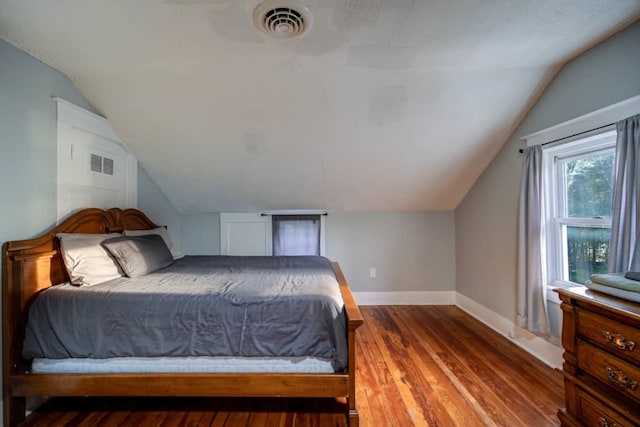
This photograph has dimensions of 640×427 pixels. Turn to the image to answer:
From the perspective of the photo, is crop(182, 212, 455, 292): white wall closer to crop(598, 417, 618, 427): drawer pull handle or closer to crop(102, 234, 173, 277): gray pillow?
crop(102, 234, 173, 277): gray pillow

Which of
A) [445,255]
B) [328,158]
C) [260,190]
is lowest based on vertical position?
[445,255]

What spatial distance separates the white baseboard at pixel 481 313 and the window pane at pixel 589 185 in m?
1.09

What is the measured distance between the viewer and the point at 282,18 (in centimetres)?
152

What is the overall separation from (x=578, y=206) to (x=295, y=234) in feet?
9.43

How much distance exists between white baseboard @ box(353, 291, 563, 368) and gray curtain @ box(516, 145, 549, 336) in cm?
14

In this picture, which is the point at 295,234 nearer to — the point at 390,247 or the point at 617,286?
the point at 390,247

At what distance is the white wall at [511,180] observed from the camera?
1.72m

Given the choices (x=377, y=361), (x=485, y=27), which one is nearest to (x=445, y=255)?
(x=377, y=361)

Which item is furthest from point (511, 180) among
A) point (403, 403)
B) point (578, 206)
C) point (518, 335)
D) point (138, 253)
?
point (138, 253)

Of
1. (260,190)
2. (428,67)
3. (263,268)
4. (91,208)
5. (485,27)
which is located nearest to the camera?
(485,27)

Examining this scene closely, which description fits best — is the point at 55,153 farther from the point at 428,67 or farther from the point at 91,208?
the point at 428,67

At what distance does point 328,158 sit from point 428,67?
124 centimetres

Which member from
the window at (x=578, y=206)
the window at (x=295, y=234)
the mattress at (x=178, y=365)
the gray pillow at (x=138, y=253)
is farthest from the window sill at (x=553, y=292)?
the gray pillow at (x=138, y=253)

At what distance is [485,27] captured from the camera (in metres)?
1.60
